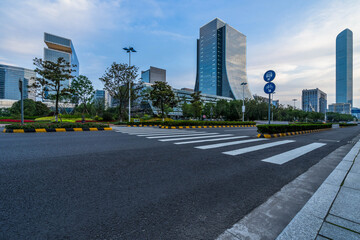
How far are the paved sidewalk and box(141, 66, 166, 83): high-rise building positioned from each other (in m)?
149

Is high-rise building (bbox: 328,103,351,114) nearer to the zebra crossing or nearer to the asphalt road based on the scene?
the zebra crossing

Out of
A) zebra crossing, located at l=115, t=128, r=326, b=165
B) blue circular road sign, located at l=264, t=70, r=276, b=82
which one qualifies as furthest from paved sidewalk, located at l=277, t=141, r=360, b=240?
blue circular road sign, located at l=264, t=70, r=276, b=82

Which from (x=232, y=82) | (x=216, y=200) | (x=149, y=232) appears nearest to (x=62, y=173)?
(x=149, y=232)

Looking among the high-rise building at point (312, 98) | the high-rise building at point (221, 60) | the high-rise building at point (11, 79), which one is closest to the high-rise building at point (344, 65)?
the high-rise building at point (312, 98)

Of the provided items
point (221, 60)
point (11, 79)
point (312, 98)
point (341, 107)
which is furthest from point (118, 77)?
point (341, 107)

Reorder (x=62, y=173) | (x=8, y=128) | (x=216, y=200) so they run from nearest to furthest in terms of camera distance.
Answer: (x=216, y=200) → (x=62, y=173) → (x=8, y=128)

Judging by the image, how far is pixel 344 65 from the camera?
418 feet

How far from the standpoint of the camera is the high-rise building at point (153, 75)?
14912 centimetres

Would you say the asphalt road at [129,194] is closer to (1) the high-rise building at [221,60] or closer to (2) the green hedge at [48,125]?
(2) the green hedge at [48,125]

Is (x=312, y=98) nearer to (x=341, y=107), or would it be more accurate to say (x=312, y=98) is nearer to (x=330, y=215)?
(x=341, y=107)

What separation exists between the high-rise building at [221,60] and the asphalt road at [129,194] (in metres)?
102

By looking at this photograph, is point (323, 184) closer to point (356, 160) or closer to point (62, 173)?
point (356, 160)

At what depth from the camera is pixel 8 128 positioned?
992 centimetres

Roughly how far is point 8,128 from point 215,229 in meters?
13.9
